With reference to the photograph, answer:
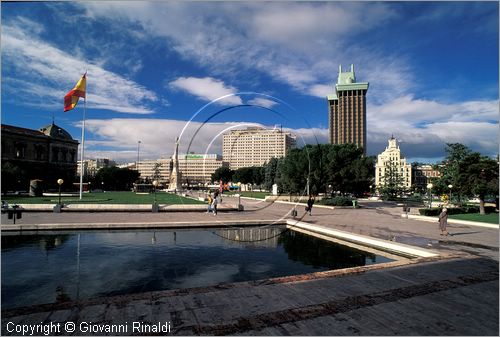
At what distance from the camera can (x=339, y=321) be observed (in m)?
6.12

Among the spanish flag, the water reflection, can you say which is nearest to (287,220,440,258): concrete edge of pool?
the water reflection

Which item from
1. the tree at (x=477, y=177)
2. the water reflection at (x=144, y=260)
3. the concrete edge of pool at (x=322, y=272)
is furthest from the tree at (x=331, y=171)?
the water reflection at (x=144, y=260)

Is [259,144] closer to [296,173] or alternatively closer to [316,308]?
[296,173]

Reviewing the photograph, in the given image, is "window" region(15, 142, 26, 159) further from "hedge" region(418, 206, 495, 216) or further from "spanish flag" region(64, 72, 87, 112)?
"hedge" region(418, 206, 495, 216)

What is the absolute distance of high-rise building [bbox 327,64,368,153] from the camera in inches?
7259

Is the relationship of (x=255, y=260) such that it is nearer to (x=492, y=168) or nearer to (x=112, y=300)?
(x=112, y=300)

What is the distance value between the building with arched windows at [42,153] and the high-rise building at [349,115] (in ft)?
446

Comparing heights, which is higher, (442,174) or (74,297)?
→ (442,174)

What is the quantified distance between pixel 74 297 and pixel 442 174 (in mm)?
46351

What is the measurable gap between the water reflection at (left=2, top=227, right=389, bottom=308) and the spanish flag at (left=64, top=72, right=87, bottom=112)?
3253cm

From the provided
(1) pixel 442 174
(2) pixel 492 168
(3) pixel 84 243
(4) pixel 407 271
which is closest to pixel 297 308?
(4) pixel 407 271

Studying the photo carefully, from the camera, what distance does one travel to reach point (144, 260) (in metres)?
12.3

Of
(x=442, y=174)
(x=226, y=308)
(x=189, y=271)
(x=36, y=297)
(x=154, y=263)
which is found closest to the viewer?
(x=226, y=308)

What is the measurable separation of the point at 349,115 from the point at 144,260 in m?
191
